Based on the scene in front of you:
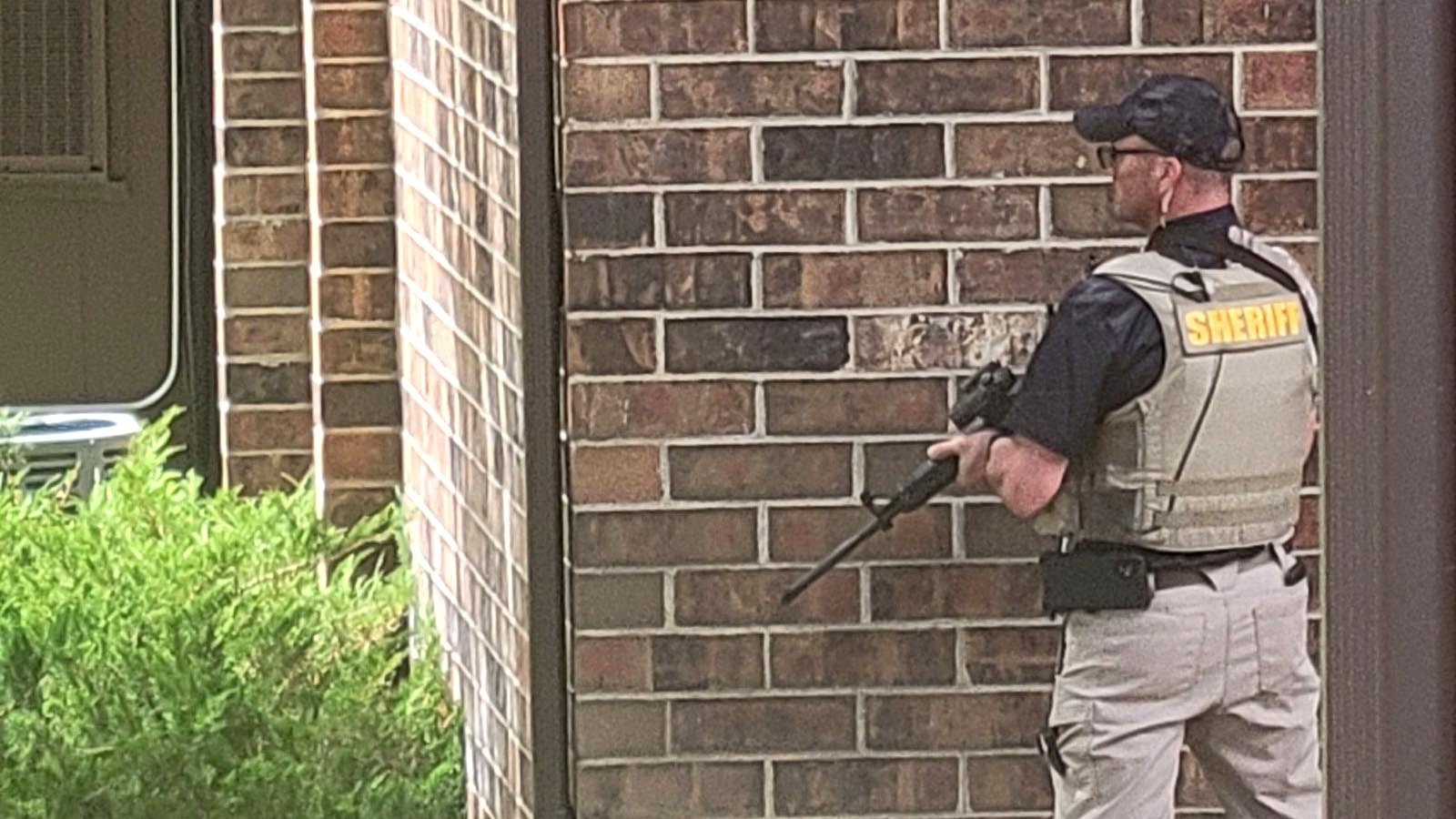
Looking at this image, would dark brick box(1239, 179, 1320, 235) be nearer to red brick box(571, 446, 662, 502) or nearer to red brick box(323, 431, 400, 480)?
red brick box(571, 446, 662, 502)

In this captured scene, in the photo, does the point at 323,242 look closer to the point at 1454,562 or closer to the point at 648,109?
the point at 648,109

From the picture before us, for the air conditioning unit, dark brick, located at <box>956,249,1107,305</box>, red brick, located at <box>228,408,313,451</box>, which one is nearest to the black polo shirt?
dark brick, located at <box>956,249,1107,305</box>

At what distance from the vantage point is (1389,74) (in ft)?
3.68

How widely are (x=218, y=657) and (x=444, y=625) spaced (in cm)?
62

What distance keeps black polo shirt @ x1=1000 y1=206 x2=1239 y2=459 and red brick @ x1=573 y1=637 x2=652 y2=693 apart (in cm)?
67

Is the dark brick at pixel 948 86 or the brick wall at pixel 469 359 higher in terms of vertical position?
the dark brick at pixel 948 86

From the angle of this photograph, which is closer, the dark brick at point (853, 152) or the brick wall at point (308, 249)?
the dark brick at point (853, 152)

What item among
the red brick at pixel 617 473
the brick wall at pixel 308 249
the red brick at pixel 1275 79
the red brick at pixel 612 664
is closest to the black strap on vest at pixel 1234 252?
the red brick at pixel 1275 79

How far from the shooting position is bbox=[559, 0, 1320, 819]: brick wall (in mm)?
4426

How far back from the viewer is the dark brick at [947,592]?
4535mm

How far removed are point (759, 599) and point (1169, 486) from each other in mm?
641

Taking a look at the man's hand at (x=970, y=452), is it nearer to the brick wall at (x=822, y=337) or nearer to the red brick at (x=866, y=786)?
the brick wall at (x=822, y=337)

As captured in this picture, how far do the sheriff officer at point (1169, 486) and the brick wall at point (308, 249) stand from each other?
246cm

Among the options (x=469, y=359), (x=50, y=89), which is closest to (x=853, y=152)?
(x=469, y=359)
